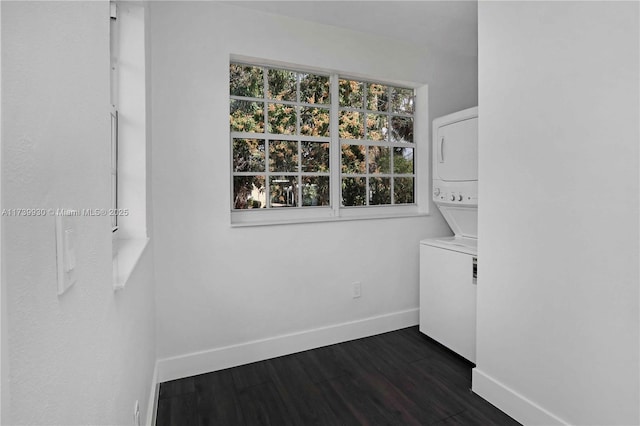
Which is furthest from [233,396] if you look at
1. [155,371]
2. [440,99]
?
[440,99]

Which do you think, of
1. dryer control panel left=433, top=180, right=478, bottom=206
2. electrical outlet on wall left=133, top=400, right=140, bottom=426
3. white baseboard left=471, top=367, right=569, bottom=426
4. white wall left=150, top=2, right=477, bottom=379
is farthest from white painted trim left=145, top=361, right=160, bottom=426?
dryer control panel left=433, top=180, right=478, bottom=206

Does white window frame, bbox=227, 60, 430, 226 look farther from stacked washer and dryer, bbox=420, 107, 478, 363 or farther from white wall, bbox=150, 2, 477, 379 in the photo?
stacked washer and dryer, bbox=420, 107, 478, 363

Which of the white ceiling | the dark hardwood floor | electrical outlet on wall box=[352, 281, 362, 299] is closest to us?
the dark hardwood floor

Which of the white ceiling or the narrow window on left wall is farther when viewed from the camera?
the white ceiling

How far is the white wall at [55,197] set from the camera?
384mm

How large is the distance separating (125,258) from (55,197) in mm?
946

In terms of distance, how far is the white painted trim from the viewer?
1.74 meters

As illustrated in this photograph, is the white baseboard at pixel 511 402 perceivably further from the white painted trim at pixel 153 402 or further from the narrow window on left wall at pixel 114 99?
the narrow window on left wall at pixel 114 99

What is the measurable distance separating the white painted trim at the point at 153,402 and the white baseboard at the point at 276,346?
144 mm

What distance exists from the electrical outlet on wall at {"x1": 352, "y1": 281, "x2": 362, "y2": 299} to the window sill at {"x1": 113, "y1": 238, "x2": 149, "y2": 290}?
1.70 meters

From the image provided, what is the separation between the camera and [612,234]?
1.47 m

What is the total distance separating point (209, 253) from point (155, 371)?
0.78m

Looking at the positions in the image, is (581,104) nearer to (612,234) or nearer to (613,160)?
Result: (613,160)

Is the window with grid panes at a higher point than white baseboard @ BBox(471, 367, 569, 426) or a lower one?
higher
